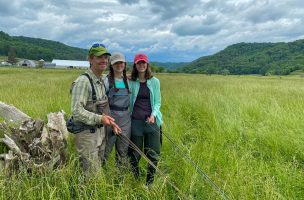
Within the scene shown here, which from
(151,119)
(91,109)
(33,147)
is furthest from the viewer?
(151,119)

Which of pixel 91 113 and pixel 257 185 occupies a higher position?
pixel 91 113

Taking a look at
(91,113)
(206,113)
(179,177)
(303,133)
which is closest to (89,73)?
(91,113)

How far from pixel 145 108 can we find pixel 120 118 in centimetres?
43

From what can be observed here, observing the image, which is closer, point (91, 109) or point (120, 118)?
point (91, 109)

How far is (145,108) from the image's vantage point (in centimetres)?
396

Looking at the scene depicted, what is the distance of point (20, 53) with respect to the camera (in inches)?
5413

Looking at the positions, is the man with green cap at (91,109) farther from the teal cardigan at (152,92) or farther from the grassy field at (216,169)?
the teal cardigan at (152,92)

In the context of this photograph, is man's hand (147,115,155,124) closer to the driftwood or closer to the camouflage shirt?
the camouflage shirt

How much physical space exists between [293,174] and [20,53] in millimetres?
150887

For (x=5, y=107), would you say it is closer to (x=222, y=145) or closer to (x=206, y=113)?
(x=222, y=145)

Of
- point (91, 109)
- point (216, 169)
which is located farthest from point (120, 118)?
point (216, 169)

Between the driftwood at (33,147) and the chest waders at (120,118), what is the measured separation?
64 cm

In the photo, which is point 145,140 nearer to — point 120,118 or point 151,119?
point 151,119

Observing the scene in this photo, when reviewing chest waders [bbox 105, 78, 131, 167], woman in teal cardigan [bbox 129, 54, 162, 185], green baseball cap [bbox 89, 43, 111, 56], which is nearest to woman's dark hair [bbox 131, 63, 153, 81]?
woman in teal cardigan [bbox 129, 54, 162, 185]
